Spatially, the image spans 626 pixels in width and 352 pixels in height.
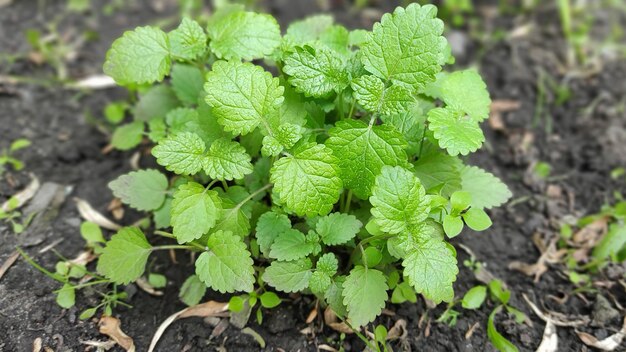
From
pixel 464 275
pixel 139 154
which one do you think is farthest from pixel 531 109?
pixel 139 154

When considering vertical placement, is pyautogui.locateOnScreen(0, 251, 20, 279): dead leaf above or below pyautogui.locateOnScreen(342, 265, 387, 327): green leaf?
below

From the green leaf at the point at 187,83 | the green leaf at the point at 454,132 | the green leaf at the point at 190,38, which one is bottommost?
the green leaf at the point at 187,83

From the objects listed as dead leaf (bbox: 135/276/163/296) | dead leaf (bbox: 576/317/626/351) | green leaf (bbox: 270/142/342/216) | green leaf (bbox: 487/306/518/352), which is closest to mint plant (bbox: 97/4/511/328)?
green leaf (bbox: 270/142/342/216)

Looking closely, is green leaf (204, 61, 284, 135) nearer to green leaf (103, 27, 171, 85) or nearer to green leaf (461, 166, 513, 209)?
green leaf (103, 27, 171, 85)

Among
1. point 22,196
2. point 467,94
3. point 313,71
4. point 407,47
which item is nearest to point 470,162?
point 467,94

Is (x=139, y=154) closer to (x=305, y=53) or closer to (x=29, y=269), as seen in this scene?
(x=29, y=269)

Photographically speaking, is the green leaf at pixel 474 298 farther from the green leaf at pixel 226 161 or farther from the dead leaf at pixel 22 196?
the dead leaf at pixel 22 196

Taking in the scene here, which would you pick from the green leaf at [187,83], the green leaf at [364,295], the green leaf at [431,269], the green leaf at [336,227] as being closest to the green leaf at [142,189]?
the green leaf at [187,83]
